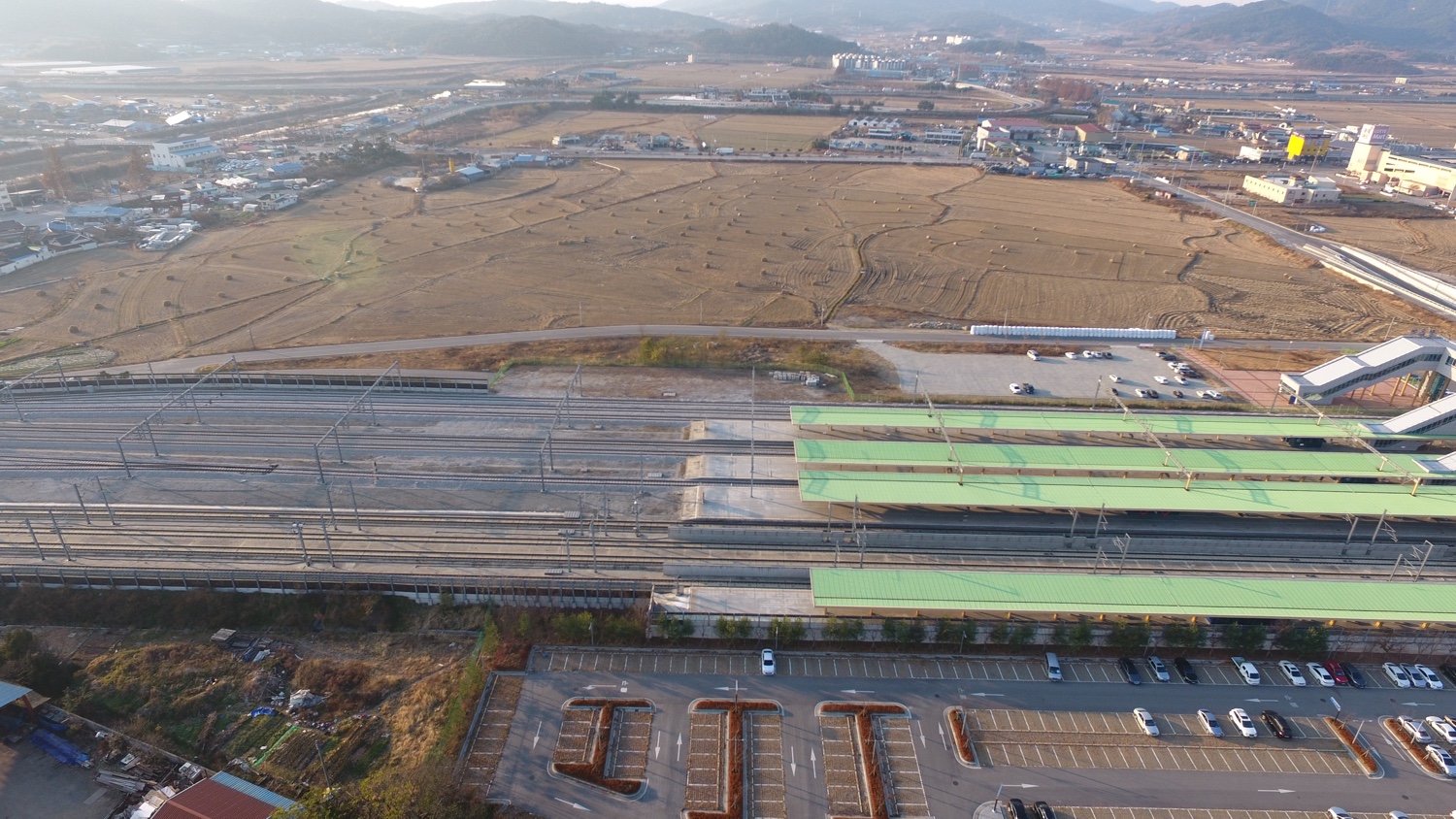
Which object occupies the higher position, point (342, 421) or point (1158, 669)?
point (342, 421)

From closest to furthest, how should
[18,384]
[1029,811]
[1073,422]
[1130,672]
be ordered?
1. [1029,811]
2. [1130,672]
3. [1073,422]
4. [18,384]

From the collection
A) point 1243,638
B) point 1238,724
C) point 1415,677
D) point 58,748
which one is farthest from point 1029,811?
point 58,748

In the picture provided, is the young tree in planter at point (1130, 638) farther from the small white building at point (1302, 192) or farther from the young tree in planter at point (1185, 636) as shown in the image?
the small white building at point (1302, 192)

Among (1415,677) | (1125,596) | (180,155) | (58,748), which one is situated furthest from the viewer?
(180,155)

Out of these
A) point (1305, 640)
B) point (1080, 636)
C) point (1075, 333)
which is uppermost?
point (1075, 333)

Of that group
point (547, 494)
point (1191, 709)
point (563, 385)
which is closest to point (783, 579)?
point (547, 494)

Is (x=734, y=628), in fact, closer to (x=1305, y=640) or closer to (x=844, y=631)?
(x=844, y=631)

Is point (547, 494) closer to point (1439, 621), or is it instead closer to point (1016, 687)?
point (1016, 687)

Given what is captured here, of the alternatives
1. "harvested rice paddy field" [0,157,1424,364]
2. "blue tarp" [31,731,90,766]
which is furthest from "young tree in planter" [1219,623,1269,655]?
"blue tarp" [31,731,90,766]
